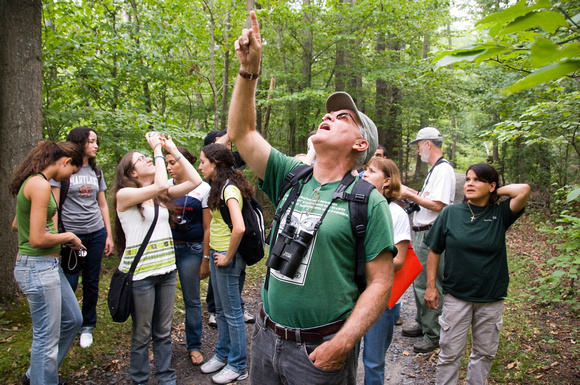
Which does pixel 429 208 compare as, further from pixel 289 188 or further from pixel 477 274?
pixel 289 188

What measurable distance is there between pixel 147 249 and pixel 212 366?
5.34ft

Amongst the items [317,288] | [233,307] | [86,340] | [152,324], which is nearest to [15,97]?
[86,340]

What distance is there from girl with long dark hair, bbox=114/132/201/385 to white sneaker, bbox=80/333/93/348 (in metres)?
1.05

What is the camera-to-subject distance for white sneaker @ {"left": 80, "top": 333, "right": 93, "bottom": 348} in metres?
4.06

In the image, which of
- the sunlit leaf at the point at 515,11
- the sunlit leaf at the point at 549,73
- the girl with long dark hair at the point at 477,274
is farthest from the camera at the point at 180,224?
the sunlit leaf at the point at 549,73

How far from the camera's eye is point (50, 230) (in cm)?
328

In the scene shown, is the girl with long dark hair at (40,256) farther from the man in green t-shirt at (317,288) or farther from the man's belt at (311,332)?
the man's belt at (311,332)

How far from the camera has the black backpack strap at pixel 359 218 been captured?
5.94 feet

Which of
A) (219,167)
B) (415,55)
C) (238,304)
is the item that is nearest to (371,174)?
(219,167)

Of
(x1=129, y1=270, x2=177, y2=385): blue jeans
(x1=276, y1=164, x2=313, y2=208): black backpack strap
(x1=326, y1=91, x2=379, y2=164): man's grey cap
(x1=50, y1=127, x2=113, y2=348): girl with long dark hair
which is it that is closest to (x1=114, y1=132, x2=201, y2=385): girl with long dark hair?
(x1=129, y1=270, x2=177, y2=385): blue jeans

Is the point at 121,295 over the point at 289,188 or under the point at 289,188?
under

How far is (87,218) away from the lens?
14.3 ft

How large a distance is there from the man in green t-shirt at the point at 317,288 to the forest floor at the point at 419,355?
2.33 meters

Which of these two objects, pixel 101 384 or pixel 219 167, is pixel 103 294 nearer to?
pixel 101 384
